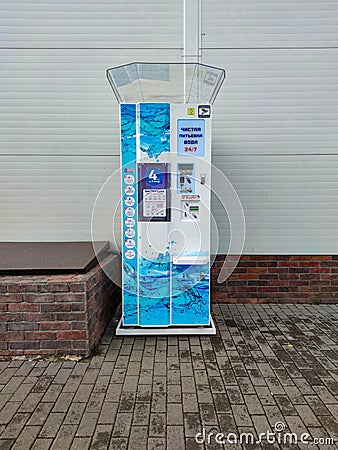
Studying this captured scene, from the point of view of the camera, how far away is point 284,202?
4.40m

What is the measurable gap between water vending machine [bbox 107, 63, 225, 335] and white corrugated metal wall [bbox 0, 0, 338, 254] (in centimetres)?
99

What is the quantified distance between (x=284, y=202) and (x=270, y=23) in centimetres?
227

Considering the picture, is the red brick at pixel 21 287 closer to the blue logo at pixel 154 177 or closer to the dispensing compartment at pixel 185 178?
the blue logo at pixel 154 177

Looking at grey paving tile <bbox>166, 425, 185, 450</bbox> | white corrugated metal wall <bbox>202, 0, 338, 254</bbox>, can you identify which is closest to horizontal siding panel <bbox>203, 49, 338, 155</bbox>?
white corrugated metal wall <bbox>202, 0, 338, 254</bbox>

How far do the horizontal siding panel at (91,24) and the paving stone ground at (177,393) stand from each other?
3580 millimetres

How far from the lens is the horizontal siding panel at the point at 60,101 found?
166 inches

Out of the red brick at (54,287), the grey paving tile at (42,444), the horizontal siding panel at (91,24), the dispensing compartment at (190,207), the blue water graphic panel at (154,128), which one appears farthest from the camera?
the horizontal siding panel at (91,24)

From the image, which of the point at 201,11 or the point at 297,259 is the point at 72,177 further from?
the point at 297,259

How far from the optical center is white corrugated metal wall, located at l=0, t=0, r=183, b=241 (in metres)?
4.18

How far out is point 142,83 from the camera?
3.46 metres

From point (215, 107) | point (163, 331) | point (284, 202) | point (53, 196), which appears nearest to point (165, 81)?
point (215, 107)

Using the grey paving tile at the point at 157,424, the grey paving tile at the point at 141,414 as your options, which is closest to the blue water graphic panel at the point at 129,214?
the grey paving tile at the point at 141,414

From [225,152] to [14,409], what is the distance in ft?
11.6

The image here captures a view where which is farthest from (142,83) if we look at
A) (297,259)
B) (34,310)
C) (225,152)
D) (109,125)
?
(297,259)
